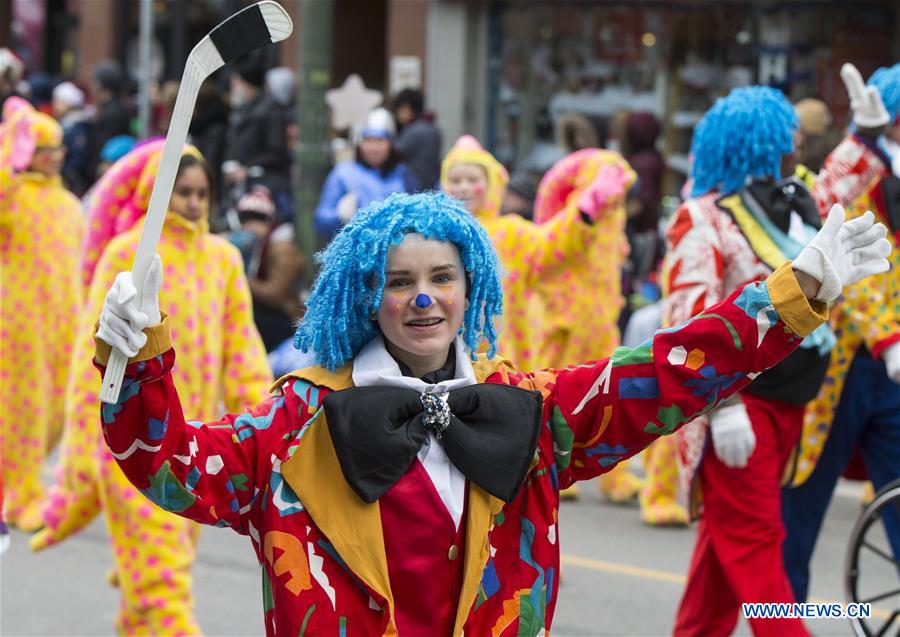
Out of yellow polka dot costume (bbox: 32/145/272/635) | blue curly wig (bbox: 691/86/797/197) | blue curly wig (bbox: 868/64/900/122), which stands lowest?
yellow polka dot costume (bbox: 32/145/272/635)

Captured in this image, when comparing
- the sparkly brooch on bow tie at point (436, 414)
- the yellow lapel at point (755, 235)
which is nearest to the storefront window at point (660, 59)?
the yellow lapel at point (755, 235)

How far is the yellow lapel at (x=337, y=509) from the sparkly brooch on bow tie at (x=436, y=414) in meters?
0.19

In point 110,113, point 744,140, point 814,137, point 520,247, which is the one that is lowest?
point 520,247

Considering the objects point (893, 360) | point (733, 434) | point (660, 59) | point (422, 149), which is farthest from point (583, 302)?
point (660, 59)

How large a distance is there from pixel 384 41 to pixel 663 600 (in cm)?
1507

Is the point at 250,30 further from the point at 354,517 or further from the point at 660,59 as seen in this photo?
the point at 660,59

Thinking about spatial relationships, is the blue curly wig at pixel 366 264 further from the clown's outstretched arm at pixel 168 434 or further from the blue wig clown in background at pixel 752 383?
the blue wig clown in background at pixel 752 383

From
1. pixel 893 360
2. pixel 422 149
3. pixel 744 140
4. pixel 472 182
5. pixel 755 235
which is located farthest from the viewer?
pixel 422 149

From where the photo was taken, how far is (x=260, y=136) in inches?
547

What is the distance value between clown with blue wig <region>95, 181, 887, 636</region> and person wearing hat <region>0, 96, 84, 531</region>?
4888 mm

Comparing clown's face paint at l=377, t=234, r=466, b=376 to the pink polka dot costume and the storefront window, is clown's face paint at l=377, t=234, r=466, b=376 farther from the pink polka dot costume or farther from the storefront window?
the storefront window

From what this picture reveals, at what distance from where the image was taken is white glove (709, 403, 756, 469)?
477cm

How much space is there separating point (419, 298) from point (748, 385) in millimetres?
2078

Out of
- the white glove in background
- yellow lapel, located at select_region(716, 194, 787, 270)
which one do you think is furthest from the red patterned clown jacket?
the white glove in background
